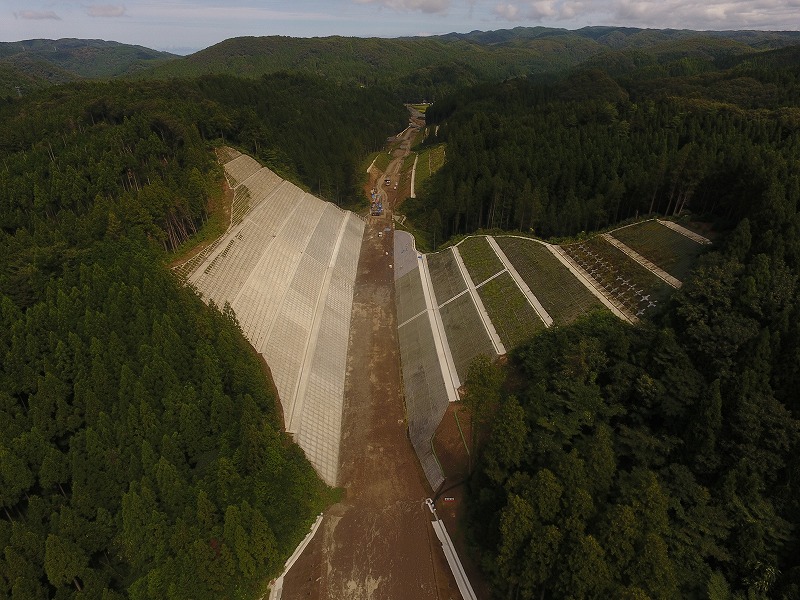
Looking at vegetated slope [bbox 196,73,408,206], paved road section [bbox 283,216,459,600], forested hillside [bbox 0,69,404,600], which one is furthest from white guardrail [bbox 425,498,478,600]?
vegetated slope [bbox 196,73,408,206]

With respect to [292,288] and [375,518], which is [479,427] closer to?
[375,518]

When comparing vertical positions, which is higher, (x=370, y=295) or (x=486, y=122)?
(x=486, y=122)

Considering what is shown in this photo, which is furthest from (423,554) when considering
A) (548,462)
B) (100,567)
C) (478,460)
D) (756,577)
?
(100,567)

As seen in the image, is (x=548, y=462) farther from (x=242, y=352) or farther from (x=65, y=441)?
(x=65, y=441)

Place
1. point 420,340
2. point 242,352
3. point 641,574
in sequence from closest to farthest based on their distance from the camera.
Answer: point 641,574 < point 242,352 < point 420,340

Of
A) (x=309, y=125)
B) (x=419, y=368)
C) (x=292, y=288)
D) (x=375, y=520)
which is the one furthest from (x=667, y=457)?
(x=309, y=125)

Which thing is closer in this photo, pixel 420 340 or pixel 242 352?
pixel 242 352

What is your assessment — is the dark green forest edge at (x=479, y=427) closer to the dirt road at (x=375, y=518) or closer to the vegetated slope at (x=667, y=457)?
the vegetated slope at (x=667, y=457)

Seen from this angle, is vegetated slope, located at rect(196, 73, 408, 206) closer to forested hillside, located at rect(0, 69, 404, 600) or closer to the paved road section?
forested hillside, located at rect(0, 69, 404, 600)

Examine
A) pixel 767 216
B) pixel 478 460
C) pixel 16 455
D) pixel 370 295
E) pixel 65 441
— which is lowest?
pixel 370 295
